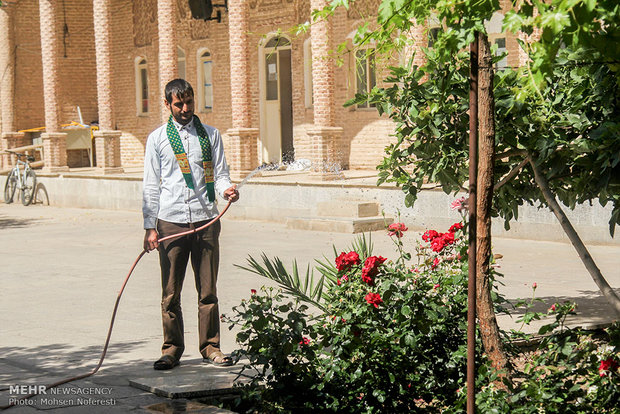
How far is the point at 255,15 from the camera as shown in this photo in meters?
25.5

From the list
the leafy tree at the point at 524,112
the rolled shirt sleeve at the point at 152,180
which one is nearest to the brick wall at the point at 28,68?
the rolled shirt sleeve at the point at 152,180

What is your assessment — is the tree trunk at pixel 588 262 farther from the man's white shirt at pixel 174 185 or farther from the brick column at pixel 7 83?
the brick column at pixel 7 83

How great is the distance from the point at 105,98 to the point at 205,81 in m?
3.70

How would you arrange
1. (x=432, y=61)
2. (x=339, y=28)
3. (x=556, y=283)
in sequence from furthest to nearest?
(x=339, y=28) < (x=556, y=283) < (x=432, y=61)

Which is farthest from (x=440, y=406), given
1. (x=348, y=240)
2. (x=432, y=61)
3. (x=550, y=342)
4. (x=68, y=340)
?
(x=348, y=240)

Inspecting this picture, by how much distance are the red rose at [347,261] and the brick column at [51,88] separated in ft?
71.2

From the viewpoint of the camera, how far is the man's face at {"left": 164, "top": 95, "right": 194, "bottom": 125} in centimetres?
667

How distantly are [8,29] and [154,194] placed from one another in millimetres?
25195

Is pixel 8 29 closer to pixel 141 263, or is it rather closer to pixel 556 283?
pixel 141 263

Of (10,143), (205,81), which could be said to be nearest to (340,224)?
(205,81)

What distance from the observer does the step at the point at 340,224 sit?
1644 cm

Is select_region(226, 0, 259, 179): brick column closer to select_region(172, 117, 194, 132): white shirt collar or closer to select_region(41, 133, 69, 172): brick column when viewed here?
select_region(41, 133, 69, 172): brick column

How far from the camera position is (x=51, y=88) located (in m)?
26.0

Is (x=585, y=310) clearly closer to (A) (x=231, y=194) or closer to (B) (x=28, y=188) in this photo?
(A) (x=231, y=194)
